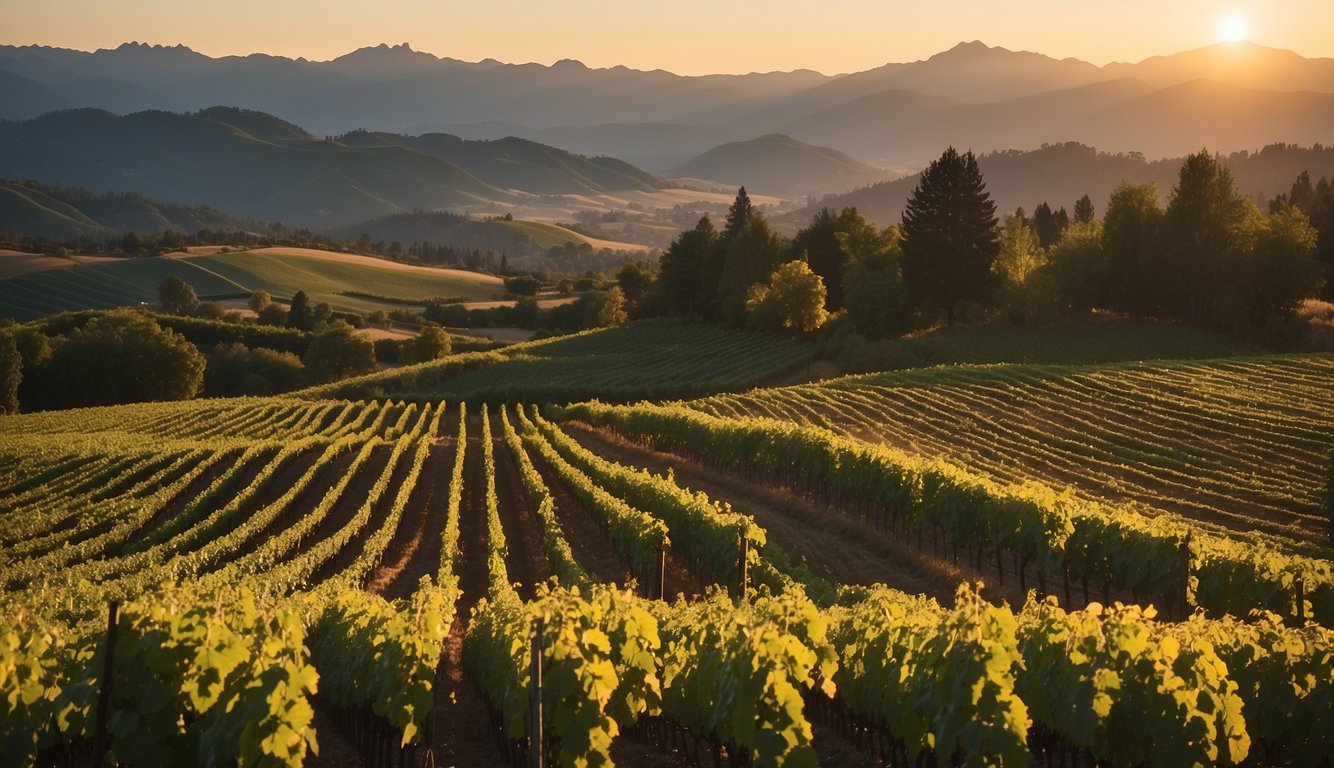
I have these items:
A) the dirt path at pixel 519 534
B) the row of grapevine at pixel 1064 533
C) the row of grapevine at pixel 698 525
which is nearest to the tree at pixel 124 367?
the dirt path at pixel 519 534

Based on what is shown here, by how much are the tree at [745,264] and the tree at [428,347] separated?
78.3 feet

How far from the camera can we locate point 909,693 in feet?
33.9

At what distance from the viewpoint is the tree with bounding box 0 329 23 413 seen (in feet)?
246

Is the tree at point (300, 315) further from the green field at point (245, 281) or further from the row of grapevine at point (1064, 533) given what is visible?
the row of grapevine at point (1064, 533)

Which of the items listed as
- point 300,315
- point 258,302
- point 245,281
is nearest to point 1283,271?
point 300,315

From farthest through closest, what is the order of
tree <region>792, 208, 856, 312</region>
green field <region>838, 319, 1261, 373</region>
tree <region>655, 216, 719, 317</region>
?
tree <region>655, 216, 719, 317</region>, tree <region>792, 208, 856, 312</region>, green field <region>838, 319, 1261, 373</region>

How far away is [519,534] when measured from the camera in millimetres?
28359

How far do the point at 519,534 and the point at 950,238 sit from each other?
49768 mm

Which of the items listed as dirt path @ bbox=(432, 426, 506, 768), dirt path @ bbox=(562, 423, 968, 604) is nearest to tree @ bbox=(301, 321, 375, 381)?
dirt path @ bbox=(562, 423, 968, 604)

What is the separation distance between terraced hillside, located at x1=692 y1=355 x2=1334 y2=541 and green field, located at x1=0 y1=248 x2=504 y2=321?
9577 cm

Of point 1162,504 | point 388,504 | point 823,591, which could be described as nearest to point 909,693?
point 823,591

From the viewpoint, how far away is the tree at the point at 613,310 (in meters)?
108

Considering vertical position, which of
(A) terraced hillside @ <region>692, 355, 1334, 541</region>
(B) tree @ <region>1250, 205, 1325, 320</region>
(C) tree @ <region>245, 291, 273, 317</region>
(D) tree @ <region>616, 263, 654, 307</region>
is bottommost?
(C) tree @ <region>245, 291, 273, 317</region>

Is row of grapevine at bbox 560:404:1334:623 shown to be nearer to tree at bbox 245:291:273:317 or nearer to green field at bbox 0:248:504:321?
tree at bbox 245:291:273:317
